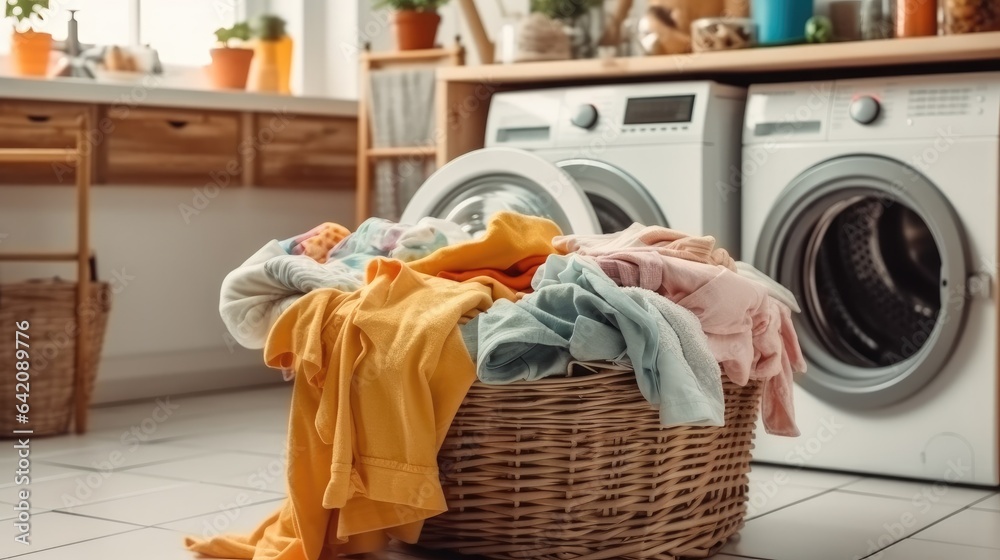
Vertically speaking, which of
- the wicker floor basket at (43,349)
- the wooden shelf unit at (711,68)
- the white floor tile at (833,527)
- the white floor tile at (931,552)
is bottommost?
the white floor tile at (833,527)

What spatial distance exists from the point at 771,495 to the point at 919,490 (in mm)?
305

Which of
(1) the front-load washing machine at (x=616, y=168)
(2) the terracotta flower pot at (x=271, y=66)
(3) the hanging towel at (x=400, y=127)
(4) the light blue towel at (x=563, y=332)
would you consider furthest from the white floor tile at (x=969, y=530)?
(2) the terracotta flower pot at (x=271, y=66)

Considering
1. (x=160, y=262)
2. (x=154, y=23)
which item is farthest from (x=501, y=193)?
(x=154, y=23)

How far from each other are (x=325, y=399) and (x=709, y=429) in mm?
562

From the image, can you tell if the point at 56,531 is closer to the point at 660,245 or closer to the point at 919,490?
the point at 660,245

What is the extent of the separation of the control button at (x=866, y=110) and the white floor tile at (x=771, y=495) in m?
0.75

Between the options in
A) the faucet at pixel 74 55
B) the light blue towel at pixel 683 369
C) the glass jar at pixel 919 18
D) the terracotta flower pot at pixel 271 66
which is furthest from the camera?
the terracotta flower pot at pixel 271 66

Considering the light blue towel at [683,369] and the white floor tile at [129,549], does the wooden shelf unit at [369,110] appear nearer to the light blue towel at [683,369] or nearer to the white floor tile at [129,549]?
the white floor tile at [129,549]

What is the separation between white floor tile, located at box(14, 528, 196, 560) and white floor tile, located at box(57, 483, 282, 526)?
95 mm

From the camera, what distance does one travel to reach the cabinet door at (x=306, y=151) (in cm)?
364

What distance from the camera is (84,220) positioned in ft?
9.54

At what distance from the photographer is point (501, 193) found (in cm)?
274

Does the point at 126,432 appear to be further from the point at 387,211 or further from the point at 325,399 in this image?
the point at 325,399

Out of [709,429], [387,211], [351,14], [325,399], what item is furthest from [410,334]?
[351,14]
